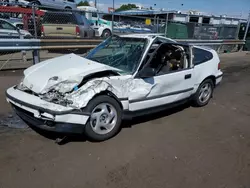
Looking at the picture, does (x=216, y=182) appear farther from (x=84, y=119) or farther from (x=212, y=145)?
(x=84, y=119)

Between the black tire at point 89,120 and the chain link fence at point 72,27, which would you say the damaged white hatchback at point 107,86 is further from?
the chain link fence at point 72,27

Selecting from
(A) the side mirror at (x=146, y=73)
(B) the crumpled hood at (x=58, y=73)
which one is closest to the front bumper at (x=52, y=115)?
(B) the crumpled hood at (x=58, y=73)

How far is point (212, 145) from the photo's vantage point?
3738 millimetres

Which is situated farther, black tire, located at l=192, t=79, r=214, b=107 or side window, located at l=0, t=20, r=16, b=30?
side window, located at l=0, t=20, r=16, b=30

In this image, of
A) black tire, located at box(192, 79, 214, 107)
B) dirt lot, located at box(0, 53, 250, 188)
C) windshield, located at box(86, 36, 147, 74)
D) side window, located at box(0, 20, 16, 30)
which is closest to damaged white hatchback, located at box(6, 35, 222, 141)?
windshield, located at box(86, 36, 147, 74)

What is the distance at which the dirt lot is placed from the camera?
2.79 metres

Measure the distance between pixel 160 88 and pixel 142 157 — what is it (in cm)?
138

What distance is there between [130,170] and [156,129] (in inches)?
52.2

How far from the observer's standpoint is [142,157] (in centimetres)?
329

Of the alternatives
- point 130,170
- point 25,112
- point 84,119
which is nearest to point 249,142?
point 130,170

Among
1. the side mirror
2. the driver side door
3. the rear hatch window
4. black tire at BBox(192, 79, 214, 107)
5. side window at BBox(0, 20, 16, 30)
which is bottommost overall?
black tire at BBox(192, 79, 214, 107)

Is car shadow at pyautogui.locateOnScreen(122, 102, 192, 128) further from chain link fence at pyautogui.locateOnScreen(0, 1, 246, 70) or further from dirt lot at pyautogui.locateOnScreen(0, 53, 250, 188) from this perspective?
chain link fence at pyautogui.locateOnScreen(0, 1, 246, 70)

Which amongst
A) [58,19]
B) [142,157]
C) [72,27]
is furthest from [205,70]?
[58,19]

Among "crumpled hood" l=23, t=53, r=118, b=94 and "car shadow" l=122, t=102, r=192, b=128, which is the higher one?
"crumpled hood" l=23, t=53, r=118, b=94
